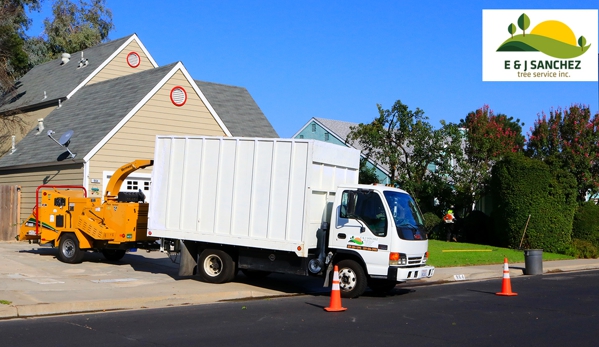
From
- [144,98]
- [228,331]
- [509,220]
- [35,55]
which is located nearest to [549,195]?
[509,220]

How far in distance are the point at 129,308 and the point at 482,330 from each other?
6.14m

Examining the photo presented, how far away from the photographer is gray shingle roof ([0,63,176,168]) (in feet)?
75.0

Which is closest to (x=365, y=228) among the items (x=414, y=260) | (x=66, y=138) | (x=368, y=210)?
(x=368, y=210)

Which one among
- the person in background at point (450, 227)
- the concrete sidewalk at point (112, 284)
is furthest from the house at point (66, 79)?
the person in background at point (450, 227)

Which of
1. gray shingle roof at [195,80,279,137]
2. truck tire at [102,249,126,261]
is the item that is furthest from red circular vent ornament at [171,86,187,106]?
truck tire at [102,249,126,261]

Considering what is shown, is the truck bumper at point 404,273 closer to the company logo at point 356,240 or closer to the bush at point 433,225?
the company logo at point 356,240

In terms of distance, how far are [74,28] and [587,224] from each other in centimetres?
3878

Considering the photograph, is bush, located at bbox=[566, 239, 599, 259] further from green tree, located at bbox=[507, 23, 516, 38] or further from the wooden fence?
the wooden fence

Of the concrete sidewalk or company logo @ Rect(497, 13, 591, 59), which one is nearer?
the concrete sidewalk

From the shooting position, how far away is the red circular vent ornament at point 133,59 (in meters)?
30.4

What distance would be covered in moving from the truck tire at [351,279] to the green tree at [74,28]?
A: 39.3 m

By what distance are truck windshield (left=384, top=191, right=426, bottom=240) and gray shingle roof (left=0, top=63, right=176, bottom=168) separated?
12.0 meters

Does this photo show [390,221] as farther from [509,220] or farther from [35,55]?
[35,55]

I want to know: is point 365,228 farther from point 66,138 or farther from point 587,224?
point 587,224
